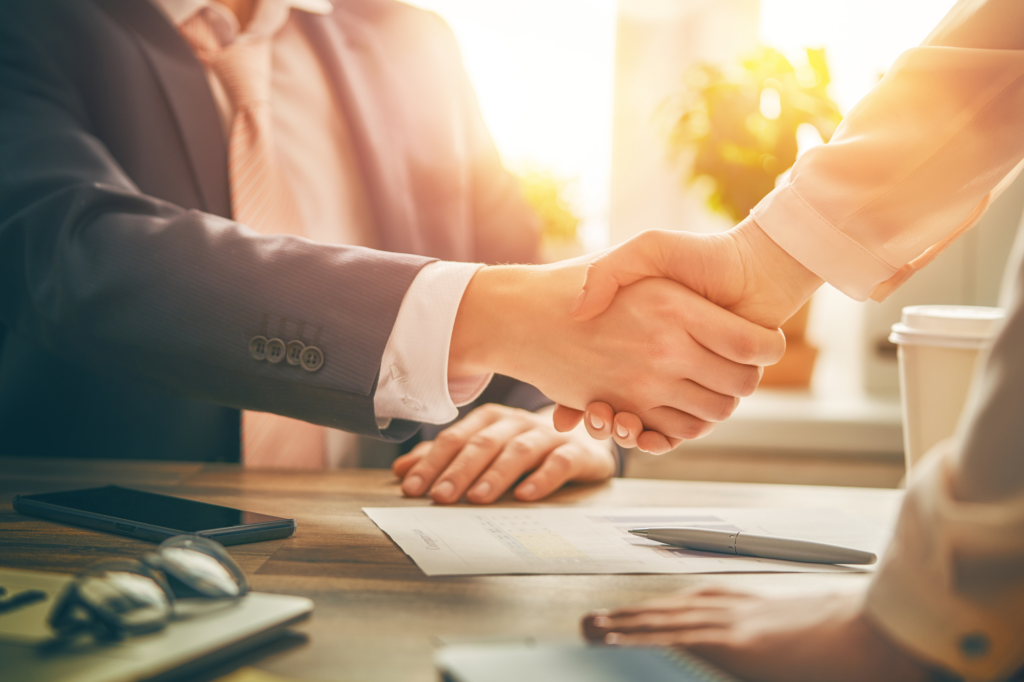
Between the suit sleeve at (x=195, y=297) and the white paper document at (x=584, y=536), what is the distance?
0.12m

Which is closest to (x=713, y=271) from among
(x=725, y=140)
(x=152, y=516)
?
(x=152, y=516)

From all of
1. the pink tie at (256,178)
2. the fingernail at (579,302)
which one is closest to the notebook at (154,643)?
the fingernail at (579,302)

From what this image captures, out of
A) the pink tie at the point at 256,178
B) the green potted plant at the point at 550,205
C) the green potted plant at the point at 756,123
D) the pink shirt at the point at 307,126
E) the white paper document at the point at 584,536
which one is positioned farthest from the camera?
the green potted plant at the point at 550,205

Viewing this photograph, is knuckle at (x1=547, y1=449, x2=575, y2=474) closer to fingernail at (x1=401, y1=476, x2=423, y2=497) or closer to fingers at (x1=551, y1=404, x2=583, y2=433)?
fingers at (x1=551, y1=404, x2=583, y2=433)

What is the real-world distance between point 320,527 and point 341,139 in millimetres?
856

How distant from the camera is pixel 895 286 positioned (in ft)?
2.43

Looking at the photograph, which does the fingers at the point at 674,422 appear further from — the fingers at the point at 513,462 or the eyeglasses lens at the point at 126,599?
the eyeglasses lens at the point at 126,599

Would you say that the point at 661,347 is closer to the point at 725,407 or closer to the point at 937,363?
the point at 725,407

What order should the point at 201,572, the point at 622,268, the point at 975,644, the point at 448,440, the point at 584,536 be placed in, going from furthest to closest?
the point at 448,440 → the point at 622,268 → the point at 584,536 → the point at 201,572 → the point at 975,644

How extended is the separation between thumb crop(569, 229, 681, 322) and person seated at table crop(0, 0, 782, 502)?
23 mm

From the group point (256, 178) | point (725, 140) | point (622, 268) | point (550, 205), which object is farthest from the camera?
point (550, 205)

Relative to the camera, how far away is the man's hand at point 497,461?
0.75 meters

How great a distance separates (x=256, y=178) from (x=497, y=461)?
23.5 inches

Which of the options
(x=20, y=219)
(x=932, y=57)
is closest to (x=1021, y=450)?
(x=932, y=57)
